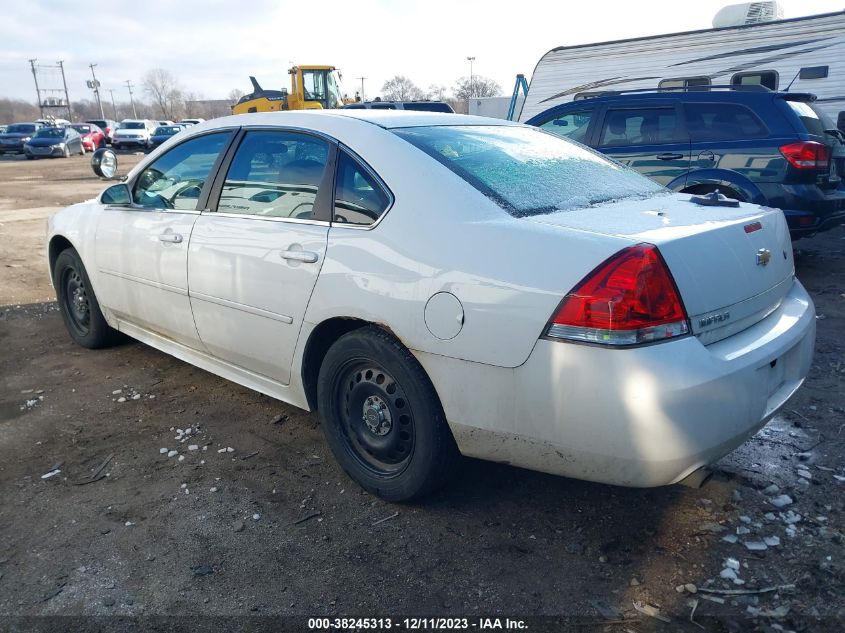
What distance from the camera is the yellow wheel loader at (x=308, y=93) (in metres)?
22.7

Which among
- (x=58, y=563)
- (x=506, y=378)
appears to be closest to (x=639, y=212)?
(x=506, y=378)

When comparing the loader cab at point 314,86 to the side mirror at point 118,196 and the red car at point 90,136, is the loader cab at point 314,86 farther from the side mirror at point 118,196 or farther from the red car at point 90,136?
the side mirror at point 118,196

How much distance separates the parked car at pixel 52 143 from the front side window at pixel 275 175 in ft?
109

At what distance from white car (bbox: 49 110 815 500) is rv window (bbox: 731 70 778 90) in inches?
351

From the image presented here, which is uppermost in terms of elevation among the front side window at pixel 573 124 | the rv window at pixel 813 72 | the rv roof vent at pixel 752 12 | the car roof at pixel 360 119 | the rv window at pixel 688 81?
the rv roof vent at pixel 752 12

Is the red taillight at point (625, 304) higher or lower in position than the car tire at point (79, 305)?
higher

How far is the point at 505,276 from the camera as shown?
2.33m

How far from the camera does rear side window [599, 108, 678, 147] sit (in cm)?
714

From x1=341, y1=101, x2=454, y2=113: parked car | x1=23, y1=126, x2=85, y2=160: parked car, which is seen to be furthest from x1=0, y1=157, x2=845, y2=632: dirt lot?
x1=23, y1=126, x2=85, y2=160: parked car

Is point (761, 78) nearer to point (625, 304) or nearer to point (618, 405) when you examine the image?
point (625, 304)

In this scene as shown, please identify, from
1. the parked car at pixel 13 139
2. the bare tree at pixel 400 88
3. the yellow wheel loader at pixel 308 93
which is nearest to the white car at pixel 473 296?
the yellow wheel loader at pixel 308 93

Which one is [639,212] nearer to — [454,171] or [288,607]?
[454,171]

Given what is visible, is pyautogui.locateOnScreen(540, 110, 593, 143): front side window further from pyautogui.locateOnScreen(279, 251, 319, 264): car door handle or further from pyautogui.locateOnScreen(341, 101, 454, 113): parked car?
pyautogui.locateOnScreen(341, 101, 454, 113): parked car

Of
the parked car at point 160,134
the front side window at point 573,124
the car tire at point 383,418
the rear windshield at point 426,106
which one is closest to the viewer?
the car tire at point 383,418
